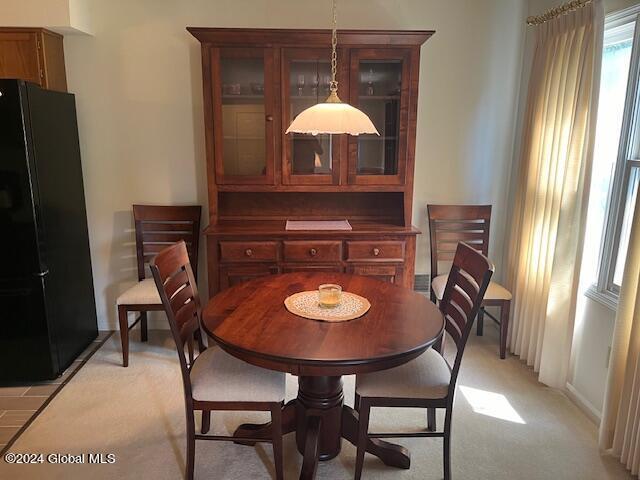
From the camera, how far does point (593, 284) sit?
2.52 meters

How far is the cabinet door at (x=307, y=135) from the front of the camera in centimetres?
289

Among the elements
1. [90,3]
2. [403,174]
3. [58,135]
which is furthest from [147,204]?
[403,174]

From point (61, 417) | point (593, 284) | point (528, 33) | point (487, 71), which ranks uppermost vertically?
point (528, 33)

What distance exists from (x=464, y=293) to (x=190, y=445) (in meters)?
1.31

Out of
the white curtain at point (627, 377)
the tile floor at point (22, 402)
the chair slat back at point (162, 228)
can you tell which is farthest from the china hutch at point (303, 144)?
the white curtain at point (627, 377)

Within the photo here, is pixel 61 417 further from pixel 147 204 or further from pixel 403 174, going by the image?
pixel 403 174

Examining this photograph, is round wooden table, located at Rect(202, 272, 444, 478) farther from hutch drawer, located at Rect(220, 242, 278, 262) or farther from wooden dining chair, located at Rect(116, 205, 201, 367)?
wooden dining chair, located at Rect(116, 205, 201, 367)

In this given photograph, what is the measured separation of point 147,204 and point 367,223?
5.19ft

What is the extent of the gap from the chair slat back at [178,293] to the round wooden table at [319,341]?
0.39 ft

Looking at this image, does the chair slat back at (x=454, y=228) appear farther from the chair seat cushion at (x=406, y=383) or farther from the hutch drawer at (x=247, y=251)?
the chair seat cushion at (x=406, y=383)

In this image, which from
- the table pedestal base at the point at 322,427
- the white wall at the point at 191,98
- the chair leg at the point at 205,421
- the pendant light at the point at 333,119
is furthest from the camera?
the white wall at the point at 191,98

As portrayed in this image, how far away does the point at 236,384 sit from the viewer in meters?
1.82

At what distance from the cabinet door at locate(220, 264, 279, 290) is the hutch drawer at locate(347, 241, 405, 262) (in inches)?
20.2

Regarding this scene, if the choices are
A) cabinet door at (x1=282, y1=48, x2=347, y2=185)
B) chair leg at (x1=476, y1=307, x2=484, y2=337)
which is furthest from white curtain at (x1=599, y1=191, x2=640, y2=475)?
cabinet door at (x1=282, y1=48, x2=347, y2=185)
